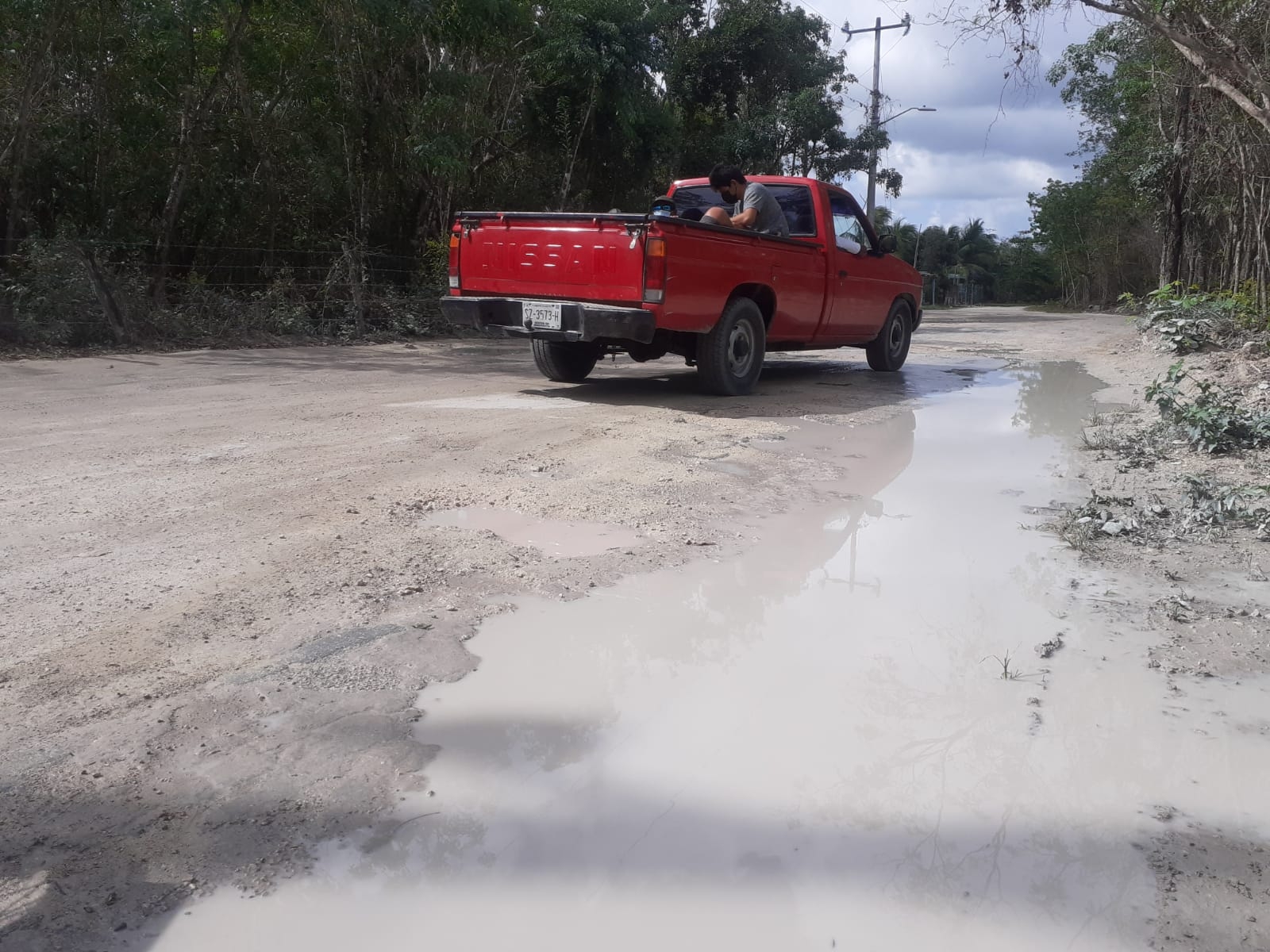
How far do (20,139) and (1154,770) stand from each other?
13516mm

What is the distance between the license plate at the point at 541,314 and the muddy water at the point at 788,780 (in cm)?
429

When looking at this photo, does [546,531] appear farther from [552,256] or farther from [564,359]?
[564,359]

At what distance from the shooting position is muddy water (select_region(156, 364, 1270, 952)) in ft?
6.84

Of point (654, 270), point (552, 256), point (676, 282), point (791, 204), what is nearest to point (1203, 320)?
point (791, 204)

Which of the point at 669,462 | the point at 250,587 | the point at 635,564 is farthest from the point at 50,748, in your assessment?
the point at 669,462

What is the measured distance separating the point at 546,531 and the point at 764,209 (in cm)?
539

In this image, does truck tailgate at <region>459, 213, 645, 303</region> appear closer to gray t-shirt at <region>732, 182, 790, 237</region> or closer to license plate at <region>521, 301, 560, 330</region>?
license plate at <region>521, 301, 560, 330</region>

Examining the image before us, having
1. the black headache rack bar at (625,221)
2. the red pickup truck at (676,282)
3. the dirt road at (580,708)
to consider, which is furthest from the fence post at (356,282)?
the dirt road at (580,708)

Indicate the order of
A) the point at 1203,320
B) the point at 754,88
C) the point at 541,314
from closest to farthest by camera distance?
the point at 541,314
the point at 1203,320
the point at 754,88

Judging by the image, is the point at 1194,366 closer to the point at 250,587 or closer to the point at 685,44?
the point at 250,587

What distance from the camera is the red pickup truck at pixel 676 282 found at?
25.9ft

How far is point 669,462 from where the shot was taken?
243 inches

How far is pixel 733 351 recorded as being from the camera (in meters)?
9.05

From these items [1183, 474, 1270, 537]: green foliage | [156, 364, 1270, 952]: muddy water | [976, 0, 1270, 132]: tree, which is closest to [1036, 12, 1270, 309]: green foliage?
[976, 0, 1270, 132]: tree
